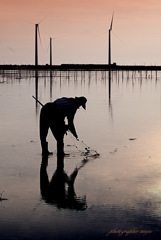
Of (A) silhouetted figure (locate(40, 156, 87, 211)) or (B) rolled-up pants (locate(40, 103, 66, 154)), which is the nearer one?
(A) silhouetted figure (locate(40, 156, 87, 211))

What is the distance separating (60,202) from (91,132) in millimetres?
11221

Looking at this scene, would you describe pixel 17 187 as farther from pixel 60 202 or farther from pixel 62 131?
pixel 62 131

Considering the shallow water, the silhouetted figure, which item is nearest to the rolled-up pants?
the shallow water

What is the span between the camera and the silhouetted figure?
430 inches

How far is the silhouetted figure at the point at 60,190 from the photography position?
10.9 metres

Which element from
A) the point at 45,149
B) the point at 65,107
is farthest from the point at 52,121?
the point at 45,149

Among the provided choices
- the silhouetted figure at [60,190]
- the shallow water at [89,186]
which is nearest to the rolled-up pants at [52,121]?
the shallow water at [89,186]

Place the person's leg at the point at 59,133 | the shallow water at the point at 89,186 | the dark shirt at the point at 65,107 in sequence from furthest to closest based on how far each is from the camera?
the person's leg at the point at 59,133 < the dark shirt at the point at 65,107 < the shallow water at the point at 89,186

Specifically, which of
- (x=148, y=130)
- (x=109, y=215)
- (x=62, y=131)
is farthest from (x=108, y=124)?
(x=109, y=215)

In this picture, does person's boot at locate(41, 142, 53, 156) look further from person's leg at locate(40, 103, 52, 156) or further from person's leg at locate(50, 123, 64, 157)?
person's leg at locate(50, 123, 64, 157)

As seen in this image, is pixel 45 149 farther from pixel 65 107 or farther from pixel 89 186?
pixel 89 186

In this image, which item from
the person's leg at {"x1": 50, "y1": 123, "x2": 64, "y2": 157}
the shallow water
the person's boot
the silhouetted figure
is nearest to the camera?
the shallow water

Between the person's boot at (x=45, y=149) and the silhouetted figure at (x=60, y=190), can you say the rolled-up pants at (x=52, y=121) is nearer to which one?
the person's boot at (x=45, y=149)

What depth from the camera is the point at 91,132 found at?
72.7ft
